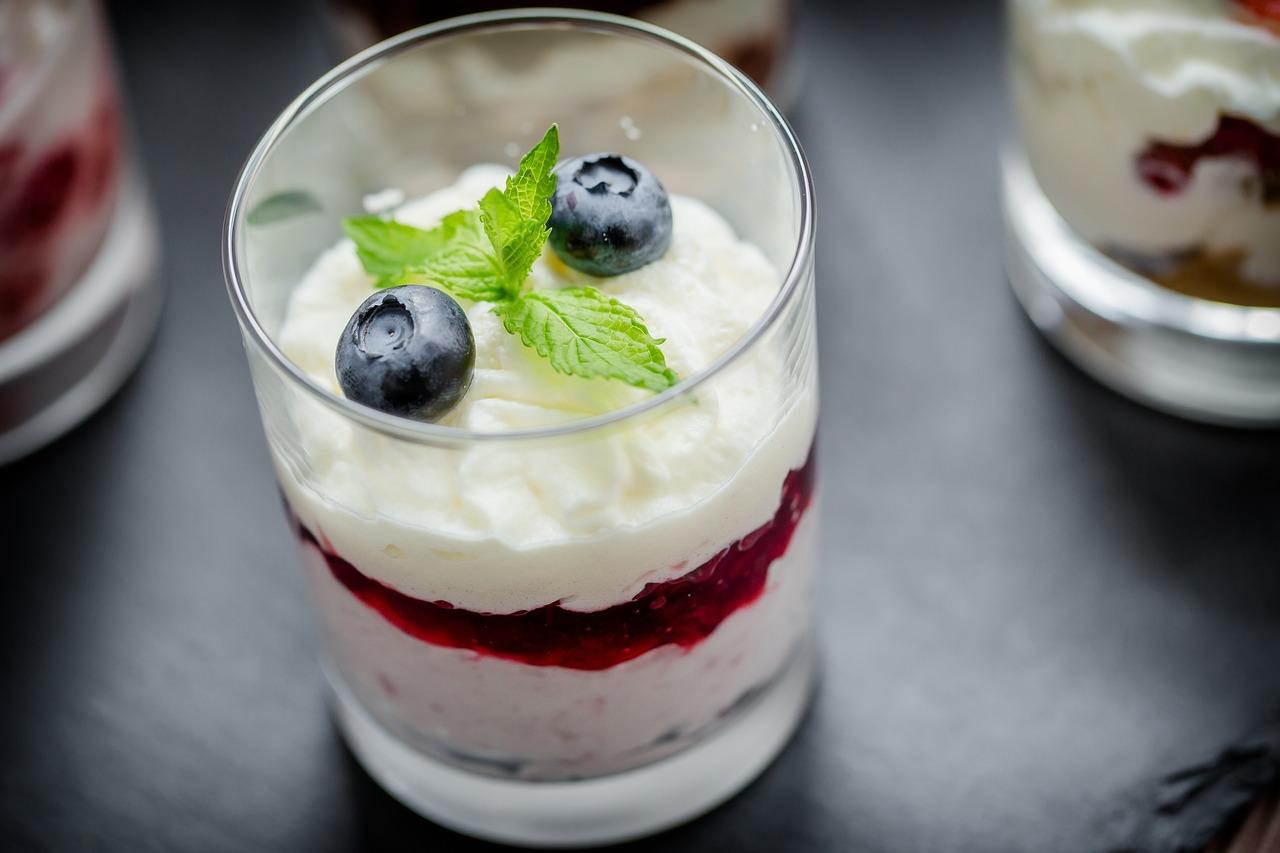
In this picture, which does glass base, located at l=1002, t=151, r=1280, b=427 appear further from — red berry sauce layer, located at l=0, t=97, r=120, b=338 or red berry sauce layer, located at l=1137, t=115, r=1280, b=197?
red berry sauce layer, located at l=0, t=97, r=120, b=338

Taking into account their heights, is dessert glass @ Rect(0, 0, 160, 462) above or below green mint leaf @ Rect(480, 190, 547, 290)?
below

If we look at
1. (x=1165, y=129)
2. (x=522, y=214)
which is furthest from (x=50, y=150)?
(x=1165, y=129)

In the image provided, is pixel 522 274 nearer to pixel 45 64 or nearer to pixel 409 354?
pixel 409 354

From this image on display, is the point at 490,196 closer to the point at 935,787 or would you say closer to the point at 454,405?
the point at 454,405

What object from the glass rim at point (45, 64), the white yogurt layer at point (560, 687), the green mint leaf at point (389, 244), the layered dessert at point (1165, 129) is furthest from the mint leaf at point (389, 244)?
the layered dessert at point (1165, 129)

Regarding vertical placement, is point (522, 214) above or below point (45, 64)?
above

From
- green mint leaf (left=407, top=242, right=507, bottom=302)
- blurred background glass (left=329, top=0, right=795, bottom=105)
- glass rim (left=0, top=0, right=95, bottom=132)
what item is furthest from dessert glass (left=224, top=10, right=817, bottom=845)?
glass rim (left=0, top=0, right=95, bottom=132)
